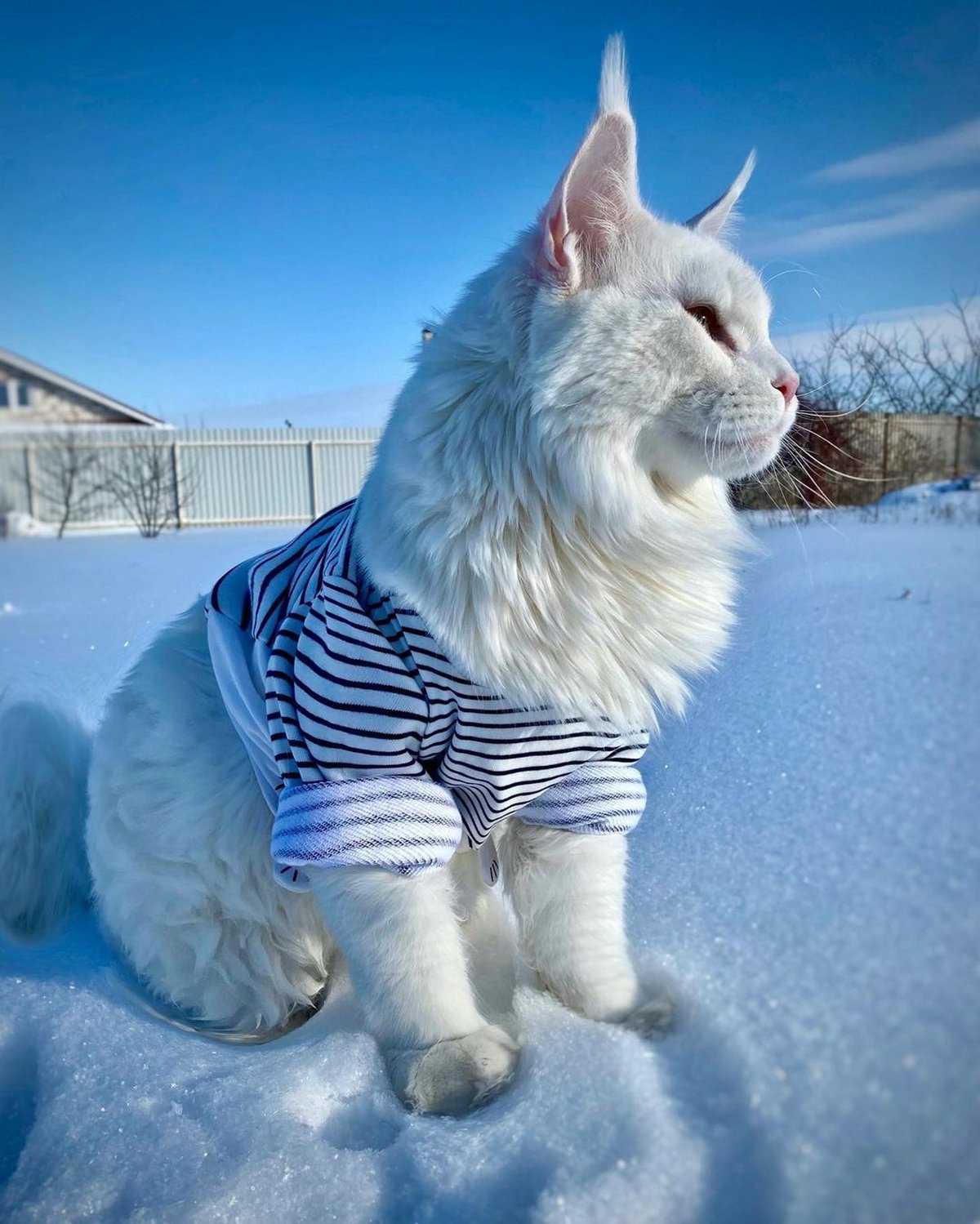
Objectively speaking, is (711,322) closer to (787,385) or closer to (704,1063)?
(787,385)

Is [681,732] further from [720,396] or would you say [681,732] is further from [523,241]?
[523,241]

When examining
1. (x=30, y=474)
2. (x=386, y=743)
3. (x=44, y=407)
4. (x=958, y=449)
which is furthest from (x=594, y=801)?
A: (x=30, y=474)

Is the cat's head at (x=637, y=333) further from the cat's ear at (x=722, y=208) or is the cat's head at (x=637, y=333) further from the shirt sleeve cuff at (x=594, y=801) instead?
the shirt sleeve cuff at (x=594, y=801)

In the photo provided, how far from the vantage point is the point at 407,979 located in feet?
2.61

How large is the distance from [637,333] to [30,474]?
28.3 feet

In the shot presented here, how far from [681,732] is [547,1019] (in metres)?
0.55

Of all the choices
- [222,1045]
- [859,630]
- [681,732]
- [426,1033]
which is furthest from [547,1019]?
[859,630]

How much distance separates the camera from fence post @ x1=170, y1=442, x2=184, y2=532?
8.38 meters

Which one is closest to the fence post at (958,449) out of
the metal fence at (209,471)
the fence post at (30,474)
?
the metal fence at (209,471)

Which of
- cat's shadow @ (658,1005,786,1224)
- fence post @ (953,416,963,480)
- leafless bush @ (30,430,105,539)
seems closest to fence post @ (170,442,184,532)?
leafless bush @ (30,430,105,539)

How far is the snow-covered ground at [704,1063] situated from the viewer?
530mm

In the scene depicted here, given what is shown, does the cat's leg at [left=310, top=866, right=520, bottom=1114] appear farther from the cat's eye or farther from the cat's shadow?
the cat's eye

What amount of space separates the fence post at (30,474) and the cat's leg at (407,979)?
8404 millimetres

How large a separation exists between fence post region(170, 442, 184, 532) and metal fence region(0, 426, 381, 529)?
0.01 metres
